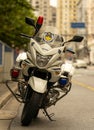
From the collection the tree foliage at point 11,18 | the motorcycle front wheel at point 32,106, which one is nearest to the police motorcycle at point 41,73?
the motorcycle front wheel at point 32,106

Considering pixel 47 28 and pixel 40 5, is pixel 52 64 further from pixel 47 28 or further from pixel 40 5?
pixel 40 5

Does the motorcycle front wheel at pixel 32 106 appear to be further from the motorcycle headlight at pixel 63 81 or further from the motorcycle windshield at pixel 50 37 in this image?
the motorcycle windshield at pixel 50 37

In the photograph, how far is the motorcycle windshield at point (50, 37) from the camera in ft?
31.3

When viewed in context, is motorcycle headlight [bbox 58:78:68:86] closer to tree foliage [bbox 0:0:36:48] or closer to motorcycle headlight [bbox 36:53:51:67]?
motorcycle headlight [bbox 36:53:51:67]

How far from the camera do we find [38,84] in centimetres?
891

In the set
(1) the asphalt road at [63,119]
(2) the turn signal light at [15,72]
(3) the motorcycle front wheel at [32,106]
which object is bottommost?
(1) the asphalt road at [63,119]

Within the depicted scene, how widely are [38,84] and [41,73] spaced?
0.33 meters

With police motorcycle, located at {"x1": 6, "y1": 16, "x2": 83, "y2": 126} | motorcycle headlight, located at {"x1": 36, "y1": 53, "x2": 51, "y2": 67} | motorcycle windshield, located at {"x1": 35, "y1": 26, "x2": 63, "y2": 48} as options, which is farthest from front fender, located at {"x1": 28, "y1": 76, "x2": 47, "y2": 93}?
motorcycle windshield, located at {"x1": 35, "y1": 26, "x2": 63, "y2": 48}

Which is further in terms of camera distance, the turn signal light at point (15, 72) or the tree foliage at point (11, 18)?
the tree foliage at point (11, 18)

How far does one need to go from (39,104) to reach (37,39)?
1.32 m

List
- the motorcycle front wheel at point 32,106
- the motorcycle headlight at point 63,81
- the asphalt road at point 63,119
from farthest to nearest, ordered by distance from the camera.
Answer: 1. the motorcycle headlight at point 63,81
2. the asphalt road at point 63,119
3. the motorcycle front wheel at point 32,106

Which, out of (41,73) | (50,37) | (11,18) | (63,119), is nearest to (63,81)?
(41,73)

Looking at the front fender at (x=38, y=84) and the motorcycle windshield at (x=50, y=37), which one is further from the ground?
the motorcycle windshield at (x=50, y=37)

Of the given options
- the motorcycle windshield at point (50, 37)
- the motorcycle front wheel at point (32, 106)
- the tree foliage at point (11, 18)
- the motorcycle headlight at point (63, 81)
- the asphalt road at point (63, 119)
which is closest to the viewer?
the motorcycle front wheel at point (32, 106)
